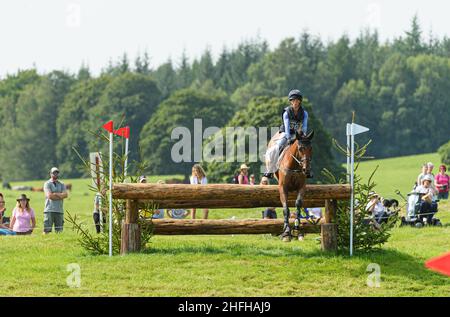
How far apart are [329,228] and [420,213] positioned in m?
8.33

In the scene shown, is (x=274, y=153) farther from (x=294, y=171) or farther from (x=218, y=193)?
(x=218, y=193)

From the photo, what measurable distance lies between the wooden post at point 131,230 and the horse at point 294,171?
8.86 ft

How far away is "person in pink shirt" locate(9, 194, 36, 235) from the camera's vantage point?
20469mm

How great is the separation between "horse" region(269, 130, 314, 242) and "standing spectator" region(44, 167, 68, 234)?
283 inches

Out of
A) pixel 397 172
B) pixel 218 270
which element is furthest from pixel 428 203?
pixel 397 172

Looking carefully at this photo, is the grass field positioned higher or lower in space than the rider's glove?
lower

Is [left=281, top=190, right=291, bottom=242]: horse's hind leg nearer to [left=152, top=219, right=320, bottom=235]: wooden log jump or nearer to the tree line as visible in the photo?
[left=152, top=219, right=320, bottom=235]: wooden log jump

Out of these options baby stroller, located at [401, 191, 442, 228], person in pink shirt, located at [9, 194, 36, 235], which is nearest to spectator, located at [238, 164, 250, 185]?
baby stroller, located at [401, 191, 442, 228]

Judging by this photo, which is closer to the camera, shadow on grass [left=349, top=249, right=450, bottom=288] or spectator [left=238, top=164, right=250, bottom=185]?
shadow on grass [left=349, top=249, right=450, bottom=288]

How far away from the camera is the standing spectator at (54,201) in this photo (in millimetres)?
20719

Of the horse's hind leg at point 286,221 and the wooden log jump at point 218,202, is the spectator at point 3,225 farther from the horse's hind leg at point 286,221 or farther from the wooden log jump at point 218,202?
the horse's hind leg at point 286,221

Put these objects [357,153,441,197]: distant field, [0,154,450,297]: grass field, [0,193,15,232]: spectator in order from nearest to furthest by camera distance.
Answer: [0,154,450,297]: grass field < [0,193,15,232]: spectator < [357,153,441,197]: distant field
